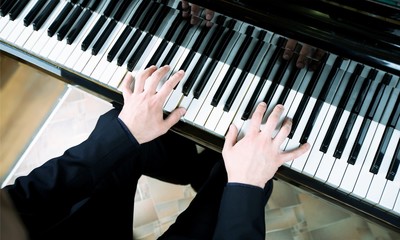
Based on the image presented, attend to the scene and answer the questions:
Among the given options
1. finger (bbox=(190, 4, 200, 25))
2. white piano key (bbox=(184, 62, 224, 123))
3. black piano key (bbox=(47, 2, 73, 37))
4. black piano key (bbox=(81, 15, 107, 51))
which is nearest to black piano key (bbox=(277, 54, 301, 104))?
white piano key (bbox=(184, 62, 224, 123))

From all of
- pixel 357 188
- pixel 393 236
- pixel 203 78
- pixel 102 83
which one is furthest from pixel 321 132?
pixel 393 236

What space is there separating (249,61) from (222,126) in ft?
0.73

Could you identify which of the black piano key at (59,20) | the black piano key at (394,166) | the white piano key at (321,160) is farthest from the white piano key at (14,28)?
the black piano key at (394,166)

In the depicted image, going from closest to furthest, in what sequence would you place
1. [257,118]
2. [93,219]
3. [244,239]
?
[244,239], [257,118], [93,219]

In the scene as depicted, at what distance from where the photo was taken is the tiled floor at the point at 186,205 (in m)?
1.71

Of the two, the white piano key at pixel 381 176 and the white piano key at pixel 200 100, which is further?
the white piano key at pixel 200 100

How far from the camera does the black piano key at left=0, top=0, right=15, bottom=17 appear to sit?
1.33 metres

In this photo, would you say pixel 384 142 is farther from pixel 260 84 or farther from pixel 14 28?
pixel 14 28

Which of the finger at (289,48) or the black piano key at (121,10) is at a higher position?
the finger at (289,48)

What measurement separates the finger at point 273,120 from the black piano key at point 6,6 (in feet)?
3.32

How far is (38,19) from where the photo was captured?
4.29ft

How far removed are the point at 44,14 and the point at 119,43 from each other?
0.31 metres

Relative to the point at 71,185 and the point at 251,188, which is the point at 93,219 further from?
the point at 251,188

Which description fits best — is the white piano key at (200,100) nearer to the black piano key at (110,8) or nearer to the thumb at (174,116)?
the thumb at (174,116)
